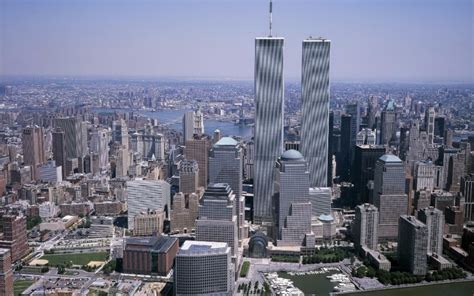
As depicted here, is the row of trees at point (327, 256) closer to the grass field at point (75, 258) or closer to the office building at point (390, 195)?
the office building at point (390, 195)

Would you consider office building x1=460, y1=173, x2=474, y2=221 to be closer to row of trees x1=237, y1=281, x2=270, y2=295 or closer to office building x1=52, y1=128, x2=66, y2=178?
row of trees x1=237, y1=281, x2=270, y2=295

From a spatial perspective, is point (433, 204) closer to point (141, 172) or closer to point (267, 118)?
point (267, 118)

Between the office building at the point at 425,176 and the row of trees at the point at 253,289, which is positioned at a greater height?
the office building at the point at 425,176

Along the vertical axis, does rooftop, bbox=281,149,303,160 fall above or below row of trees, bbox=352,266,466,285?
above

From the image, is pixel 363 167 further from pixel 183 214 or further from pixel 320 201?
pixel 183 214

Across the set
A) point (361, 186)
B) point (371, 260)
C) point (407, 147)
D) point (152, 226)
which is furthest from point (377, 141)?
point (152, 226)

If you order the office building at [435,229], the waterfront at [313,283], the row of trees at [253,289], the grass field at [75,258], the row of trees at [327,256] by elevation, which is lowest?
the grass field at [75,258]

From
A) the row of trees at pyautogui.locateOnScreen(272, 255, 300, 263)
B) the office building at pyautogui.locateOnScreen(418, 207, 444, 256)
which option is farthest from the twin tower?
the office building at pyautogui.locateOnScreen(418, 207, 444, 256)

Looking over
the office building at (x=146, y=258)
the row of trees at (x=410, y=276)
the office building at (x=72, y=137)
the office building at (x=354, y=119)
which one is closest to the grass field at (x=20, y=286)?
the office building at (x=146, y=258)
